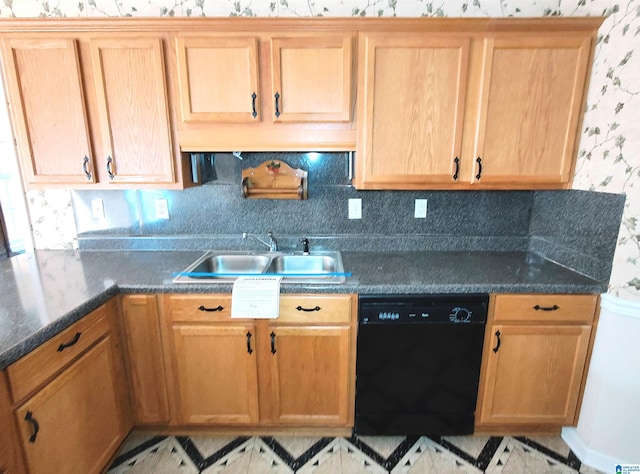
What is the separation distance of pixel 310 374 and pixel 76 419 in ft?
3.27

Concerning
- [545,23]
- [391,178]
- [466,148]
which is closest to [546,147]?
[466,148]

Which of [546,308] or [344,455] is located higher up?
[546,308]

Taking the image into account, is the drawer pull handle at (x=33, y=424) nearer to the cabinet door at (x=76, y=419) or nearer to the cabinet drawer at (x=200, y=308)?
the cabinet door at (x=76, y=419)

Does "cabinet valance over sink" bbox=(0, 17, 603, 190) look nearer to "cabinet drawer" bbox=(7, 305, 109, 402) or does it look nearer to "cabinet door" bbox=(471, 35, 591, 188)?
"cabinet door" bbox=(471, 35, 591, 188)

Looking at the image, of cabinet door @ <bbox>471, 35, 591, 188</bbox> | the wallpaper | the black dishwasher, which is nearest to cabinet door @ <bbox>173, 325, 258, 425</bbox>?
the black dishwasher

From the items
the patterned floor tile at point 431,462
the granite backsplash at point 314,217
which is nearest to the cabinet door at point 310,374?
the patterned floor tile at point 431,462

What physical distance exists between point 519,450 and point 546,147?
1564mm

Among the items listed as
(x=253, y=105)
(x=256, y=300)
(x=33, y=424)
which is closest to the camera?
(x=33, y=424)

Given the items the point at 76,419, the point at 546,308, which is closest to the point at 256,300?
the point at 76,419

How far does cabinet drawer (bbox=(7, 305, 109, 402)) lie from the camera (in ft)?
3.72

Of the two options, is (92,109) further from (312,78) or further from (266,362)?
(266,362)

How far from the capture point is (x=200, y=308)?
5.40ft

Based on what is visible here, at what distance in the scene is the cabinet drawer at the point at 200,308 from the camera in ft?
5.36

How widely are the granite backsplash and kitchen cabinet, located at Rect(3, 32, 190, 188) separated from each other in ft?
1.00
